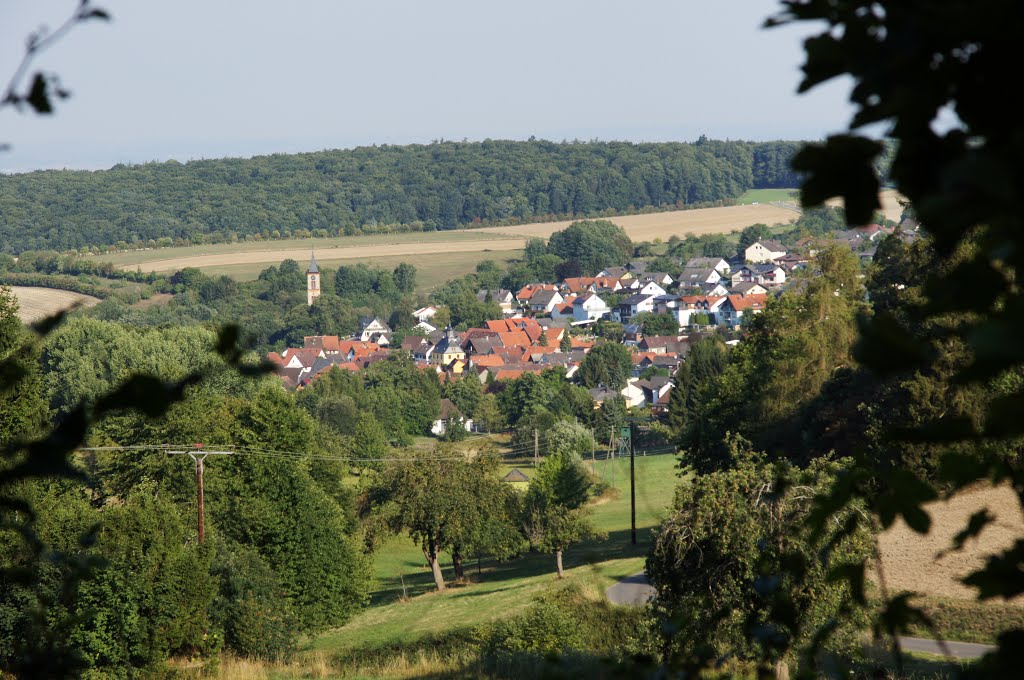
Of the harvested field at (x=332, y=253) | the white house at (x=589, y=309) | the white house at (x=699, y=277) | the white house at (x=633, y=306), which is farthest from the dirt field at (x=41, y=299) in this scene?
the white house at (x=699, y=277)

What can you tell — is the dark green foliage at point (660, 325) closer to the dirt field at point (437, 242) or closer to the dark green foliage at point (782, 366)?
the dirt field at point (437, 242)

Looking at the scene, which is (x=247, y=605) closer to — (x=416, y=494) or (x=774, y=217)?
(x=416, y=494)

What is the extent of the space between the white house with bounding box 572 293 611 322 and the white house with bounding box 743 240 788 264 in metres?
25.8

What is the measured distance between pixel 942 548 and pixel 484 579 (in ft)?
68.9

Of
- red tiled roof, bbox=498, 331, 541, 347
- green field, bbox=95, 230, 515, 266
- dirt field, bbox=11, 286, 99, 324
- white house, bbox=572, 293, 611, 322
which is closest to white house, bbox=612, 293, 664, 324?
white house, bbox=572, 293, 611, 322

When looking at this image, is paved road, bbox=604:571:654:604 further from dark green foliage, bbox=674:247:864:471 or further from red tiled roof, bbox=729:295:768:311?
red tiled roof, bbox=729:295:768:311

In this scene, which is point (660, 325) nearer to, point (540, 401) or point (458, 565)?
point (540, 401)

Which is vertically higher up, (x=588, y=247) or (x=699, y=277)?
(x=588, y=247)

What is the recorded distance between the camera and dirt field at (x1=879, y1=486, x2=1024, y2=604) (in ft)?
65.2

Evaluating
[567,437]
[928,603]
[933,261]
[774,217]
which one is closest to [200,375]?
[928,603]

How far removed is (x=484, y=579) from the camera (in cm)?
3941

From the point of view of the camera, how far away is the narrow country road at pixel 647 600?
1708cm

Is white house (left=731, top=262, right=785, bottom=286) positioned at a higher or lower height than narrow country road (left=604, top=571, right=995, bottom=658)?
higher

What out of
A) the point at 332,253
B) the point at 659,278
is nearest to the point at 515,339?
the point at 659,278
